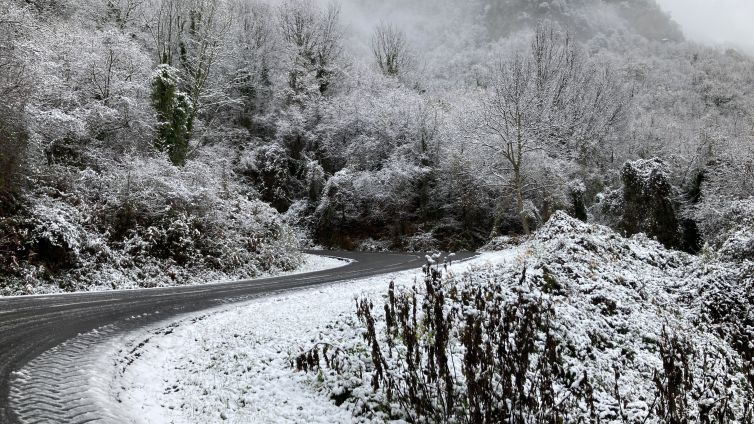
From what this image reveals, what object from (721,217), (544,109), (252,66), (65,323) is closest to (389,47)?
(252,66)

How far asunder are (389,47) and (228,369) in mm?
48555

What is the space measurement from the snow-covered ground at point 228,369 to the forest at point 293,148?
7.04 meters

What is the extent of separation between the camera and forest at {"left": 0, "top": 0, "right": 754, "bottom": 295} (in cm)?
1432

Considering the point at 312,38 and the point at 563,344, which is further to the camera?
the point at 312,38

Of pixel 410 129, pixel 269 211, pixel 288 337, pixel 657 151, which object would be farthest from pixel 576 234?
pixel 657 151

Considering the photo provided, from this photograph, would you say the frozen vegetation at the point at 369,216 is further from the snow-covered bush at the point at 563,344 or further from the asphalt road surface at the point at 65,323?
the asphalt road surface at the point at 65,323

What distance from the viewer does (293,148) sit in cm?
3819

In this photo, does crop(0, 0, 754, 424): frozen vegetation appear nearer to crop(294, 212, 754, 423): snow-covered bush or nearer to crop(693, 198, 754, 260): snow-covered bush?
crop(294, 212, 754, 423): snow-covered bush

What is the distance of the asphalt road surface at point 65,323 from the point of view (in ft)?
14.9

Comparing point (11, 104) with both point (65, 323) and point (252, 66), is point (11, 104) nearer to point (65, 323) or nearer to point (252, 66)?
point (65, 323)

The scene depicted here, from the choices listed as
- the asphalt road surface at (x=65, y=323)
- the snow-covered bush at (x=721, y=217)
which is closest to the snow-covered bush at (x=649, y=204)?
the snow-covered bush at (x=721, y=217)

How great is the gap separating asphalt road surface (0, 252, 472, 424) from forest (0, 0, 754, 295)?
3069 mm

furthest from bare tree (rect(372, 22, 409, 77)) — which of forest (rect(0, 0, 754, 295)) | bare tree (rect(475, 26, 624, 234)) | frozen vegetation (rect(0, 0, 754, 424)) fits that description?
bare tree (rect(475, 26, 624, 234))

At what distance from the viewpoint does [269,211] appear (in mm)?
21656
